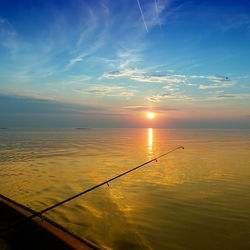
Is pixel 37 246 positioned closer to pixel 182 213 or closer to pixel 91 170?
pixel 182 213

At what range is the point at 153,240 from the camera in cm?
604

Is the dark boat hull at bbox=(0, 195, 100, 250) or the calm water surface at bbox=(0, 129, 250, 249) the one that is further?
the calm water surface at bbox=(0, 129, 250, 249)

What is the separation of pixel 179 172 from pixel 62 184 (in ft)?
27.8

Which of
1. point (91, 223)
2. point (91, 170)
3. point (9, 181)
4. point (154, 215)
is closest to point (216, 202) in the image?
point (154, 215)

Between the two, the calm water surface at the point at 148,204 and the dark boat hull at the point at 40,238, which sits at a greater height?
the dark boat hull at the point at 40,238

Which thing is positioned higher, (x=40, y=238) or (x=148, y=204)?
(x=40, y=238)

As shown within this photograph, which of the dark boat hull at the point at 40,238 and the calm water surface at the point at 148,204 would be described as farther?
the calm water surface at the point at 148,204

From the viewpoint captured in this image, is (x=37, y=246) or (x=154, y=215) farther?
(x=154, y=215)

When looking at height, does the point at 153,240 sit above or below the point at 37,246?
below

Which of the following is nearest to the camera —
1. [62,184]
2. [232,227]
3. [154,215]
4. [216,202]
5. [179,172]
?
[232,227]

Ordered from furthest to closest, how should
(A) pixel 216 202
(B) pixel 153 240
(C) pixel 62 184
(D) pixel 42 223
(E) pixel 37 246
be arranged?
(C) pixel 62 184 → (A) pixel 216 202 → (B) pixel 153 240 → (D) pixel 42 223 → (E) pixel 37 246

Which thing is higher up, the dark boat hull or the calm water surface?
the dark boat hull

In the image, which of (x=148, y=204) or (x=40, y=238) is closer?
(x=40, y=238)

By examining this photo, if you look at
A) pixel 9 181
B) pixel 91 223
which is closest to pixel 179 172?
pixel 91 223
